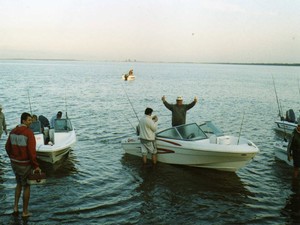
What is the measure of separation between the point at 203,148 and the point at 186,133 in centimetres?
96

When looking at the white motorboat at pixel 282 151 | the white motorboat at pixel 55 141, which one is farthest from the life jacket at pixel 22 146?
the white motorboat at pixel 282 151

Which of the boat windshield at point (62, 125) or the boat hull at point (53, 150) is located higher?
the boat windshield at point (62, 125)

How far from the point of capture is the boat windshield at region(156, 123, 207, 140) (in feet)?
36.7

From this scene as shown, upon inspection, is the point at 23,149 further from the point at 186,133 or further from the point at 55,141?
the point at 186,133

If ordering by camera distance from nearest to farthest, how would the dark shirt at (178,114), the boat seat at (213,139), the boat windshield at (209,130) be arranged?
the boat seat at (213,139) → the boat windshield at (209,130) → the dark shirt at (178,114)

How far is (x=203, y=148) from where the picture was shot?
10.5 meters

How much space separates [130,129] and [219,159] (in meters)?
8.76

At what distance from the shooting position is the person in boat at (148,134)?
36.0 feet

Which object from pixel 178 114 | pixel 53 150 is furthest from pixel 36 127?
pixel 178 114

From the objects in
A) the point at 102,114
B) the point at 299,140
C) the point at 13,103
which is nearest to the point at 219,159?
the point at 299,140

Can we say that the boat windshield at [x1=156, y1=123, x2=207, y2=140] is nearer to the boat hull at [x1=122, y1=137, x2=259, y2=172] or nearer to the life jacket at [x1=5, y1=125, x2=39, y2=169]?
the boat hull at [x1=122, y1=137, x2=259, y2=172]

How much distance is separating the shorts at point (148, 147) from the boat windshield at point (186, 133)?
53 cm

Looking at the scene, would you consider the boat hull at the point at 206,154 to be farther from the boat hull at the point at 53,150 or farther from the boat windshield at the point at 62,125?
the boat windshield at the point at 62,125

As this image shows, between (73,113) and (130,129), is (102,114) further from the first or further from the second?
(130,129)
